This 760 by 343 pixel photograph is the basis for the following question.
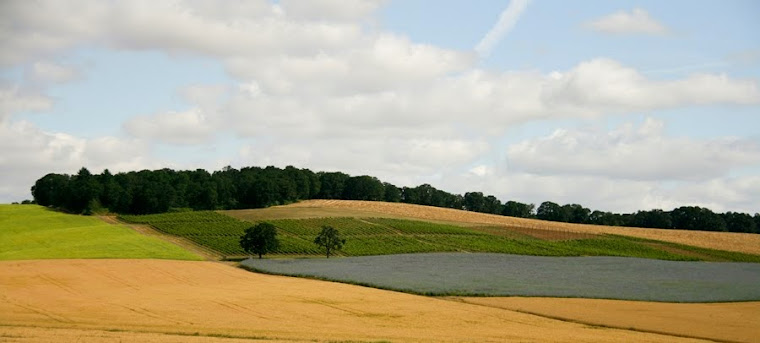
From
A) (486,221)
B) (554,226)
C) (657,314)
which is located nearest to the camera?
(657,314)

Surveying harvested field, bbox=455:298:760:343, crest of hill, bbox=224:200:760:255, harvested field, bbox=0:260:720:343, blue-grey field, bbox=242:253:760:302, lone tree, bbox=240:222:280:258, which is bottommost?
harvested field, bbox=0:260:720:343

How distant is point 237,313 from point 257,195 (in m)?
83.3

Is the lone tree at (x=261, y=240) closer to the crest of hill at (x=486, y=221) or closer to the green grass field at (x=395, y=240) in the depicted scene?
the green grass field at (x=395, y=240)

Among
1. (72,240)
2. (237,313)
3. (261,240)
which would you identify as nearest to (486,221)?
(261,240)

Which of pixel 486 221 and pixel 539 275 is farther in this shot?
pixel 486 221

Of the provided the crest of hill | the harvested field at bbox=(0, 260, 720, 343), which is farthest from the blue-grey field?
the crest of hill

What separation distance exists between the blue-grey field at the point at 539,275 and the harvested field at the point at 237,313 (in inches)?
212

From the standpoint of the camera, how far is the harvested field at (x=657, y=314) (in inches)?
1507

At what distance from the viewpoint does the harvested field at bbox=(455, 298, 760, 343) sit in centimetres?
3828

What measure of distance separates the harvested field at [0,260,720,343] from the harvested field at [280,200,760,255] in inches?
2159

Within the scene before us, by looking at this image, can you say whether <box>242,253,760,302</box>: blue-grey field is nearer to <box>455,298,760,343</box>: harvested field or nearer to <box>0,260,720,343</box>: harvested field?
<box>455,298,760,343</box>: harvested field

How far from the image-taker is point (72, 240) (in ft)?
282

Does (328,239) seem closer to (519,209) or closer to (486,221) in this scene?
(486,221)

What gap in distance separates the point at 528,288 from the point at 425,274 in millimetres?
12163
